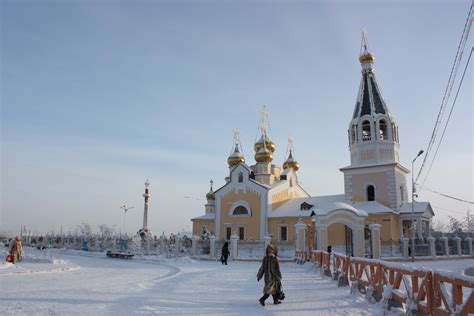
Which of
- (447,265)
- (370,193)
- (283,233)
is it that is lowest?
(447,265)

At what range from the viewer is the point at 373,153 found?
1030 inches

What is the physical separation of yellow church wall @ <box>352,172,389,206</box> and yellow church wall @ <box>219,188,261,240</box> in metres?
7.61

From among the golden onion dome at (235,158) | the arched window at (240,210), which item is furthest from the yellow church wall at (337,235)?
the golden onion dome at (235,158)

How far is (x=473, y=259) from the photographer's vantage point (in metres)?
22.6

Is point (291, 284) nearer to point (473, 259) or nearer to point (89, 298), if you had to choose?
point (89, 298)

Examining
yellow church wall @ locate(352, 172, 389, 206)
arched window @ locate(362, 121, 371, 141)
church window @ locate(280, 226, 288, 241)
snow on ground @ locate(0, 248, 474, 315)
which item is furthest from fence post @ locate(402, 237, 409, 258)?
snow on ground @ locate(0, 248, 474, 315)

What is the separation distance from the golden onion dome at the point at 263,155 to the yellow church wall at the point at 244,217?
4.87 meters

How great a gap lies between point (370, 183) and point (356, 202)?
5.28ft

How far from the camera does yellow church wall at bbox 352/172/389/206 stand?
25.8m

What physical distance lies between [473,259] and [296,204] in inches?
485

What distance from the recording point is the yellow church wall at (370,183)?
2577 cm

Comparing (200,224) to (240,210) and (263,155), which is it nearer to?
(240,210)

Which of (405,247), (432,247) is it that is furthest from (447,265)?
(432,247)

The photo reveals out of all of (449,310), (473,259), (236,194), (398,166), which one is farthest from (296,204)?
(449,310)
